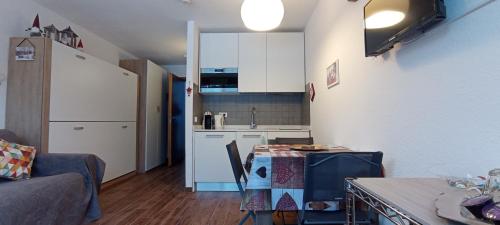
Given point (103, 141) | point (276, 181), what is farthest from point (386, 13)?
point (103, 141)

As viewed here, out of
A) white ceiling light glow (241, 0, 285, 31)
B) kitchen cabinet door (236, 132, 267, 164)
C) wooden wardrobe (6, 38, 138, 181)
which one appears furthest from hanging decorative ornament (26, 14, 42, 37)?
kitchen cabinet door (236, 132, 267, 164)

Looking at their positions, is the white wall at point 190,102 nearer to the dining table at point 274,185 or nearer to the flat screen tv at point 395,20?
the dining table at point 274,185

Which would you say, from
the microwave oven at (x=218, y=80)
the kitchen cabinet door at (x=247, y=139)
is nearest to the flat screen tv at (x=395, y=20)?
the kitchen cabinet door at (x=247, y=139)

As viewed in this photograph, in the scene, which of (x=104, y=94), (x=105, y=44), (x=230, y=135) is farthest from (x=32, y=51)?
(x=230, y=135)

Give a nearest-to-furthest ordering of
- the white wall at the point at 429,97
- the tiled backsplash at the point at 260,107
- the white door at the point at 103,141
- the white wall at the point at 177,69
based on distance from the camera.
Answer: the white wall at the point at 429,97 < the white door at the point at 103,141 < the tiled backsplash at the point at 260,107 < the white wall at the point at 177,69

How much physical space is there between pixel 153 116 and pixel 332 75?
372cm

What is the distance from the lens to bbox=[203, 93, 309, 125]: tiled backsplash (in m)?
4.10

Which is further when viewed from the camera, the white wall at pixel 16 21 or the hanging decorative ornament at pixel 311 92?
the hanging decorative ornament at pixel 311 92

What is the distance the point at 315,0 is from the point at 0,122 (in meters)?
3.60

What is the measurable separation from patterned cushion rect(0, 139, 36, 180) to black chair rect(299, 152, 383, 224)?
7.23 feet

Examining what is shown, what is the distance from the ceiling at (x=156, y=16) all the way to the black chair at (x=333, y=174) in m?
2.26

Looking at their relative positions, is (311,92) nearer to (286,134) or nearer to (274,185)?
(286,134)

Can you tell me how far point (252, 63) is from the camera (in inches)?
151

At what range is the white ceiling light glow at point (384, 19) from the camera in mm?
1278
